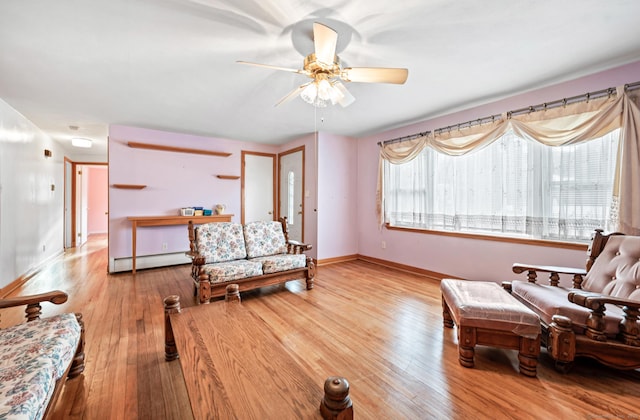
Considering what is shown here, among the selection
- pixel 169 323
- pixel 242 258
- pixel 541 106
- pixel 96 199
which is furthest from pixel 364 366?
pixel 96 199

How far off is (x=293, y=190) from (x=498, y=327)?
412cm

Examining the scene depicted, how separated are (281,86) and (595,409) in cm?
334

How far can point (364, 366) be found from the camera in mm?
1796

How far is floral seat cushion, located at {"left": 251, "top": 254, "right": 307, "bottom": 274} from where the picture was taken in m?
3.09

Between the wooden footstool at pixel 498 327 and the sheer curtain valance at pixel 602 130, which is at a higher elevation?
the sheer curtain valance at pixel 602 130

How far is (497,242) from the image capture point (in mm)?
3188

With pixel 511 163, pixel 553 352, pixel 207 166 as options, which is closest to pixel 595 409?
pixel 553 352

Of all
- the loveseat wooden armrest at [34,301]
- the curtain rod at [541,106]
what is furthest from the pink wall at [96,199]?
the curtain rod at [541,106]

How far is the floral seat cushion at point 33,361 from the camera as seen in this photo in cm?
94

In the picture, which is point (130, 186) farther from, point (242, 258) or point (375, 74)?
point (375, 74)

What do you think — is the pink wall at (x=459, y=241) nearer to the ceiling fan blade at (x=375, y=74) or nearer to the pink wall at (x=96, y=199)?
the ceiling fan blade at (x=375, y=74)

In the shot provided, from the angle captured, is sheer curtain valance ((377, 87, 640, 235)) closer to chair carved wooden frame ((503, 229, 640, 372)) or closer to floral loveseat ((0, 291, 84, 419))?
chair carved wooden frame ((503, 229, 640, 372))

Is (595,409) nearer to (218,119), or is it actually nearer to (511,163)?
(511,163)

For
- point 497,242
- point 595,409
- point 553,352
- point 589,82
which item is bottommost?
point 595,409
